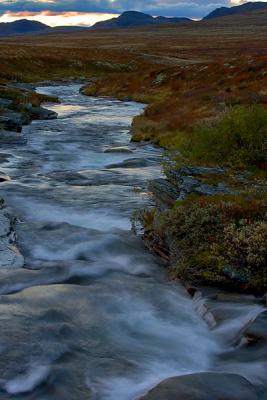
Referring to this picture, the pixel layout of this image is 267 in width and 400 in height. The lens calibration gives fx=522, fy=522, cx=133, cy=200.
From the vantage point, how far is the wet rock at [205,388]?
21.5 ft

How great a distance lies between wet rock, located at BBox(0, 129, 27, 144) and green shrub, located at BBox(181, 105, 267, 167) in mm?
13728

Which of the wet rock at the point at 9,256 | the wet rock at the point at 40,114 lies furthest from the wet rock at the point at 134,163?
the wet rock at the point at 40,114

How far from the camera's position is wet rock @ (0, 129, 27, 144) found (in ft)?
90.2

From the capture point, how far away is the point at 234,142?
15.7 meters

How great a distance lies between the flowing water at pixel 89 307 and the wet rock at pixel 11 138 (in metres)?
8.39

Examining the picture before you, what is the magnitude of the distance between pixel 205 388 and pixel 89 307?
3485 millimetres

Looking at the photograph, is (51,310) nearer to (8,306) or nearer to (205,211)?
(8,306)

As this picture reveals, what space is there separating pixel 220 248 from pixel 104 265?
303 centimetres

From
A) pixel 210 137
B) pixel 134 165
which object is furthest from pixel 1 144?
pixel 210 137

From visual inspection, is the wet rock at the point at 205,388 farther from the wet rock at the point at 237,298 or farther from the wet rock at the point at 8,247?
the wet rock at the point at 8,247

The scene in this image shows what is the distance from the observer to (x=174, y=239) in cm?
1097

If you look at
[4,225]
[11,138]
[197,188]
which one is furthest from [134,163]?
[197,188]

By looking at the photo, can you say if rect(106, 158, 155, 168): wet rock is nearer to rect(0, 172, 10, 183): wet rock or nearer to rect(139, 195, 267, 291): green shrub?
rect(0, 172, 10, 183): wet rock

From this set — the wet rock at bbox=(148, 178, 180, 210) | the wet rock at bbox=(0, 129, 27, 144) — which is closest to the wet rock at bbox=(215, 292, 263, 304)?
the wet rock at bbox=(148, 178, 180, 210)
